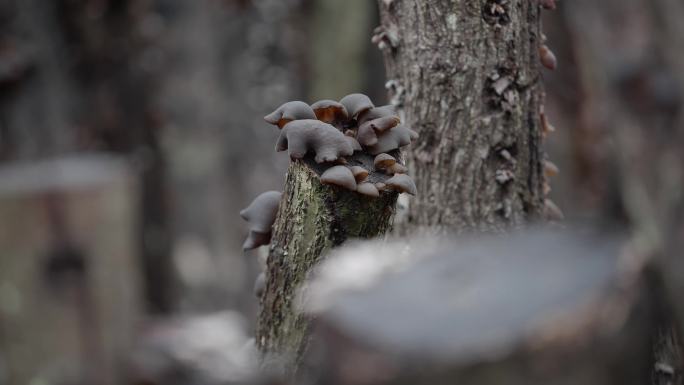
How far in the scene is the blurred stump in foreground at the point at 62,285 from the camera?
1.65m

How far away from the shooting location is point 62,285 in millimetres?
1651

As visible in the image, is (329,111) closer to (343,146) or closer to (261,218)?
(343,146)

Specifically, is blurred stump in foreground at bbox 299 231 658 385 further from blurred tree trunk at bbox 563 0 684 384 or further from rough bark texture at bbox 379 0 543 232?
rough bark texture at bbox 379 0 543 232

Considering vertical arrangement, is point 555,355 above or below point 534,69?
below

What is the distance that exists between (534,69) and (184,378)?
5.62 feet

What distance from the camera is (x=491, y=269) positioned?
1212 mm

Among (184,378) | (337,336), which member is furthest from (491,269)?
(184,378)

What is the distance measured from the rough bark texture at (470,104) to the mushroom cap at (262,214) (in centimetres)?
77

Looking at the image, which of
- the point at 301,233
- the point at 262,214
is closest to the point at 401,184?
the point at 301,233

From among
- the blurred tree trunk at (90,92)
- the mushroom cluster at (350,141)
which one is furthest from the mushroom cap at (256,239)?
the blurred tree trunk at (90,92)

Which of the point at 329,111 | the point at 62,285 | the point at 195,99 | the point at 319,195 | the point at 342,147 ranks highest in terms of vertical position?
the point at 195,99

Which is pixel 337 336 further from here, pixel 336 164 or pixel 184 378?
pixel 336 164

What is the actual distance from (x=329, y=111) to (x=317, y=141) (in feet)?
0.84

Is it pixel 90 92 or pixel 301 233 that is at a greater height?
pixel 90 92
